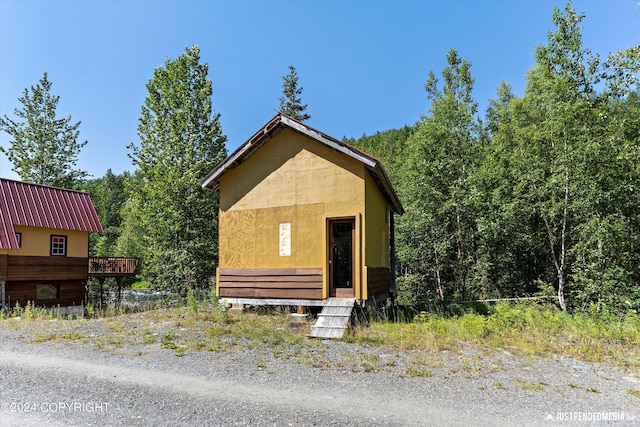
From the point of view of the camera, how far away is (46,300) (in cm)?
2062

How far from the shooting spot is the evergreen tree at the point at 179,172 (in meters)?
20.9

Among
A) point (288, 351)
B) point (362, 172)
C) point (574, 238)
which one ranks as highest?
point (362, 172)

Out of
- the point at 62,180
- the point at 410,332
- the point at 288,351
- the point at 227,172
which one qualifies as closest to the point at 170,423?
the point at 288,351

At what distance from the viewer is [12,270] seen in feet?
62.0

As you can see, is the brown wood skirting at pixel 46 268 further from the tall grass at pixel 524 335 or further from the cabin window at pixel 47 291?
the tall grass at pixel 524 335

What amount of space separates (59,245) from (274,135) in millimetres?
17332

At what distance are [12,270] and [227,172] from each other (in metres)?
15.1

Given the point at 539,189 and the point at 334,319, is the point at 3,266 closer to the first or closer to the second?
the point at 334,319

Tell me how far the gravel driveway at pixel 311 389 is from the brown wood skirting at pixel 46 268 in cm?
1533

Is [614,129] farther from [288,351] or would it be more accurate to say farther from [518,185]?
[288,351]

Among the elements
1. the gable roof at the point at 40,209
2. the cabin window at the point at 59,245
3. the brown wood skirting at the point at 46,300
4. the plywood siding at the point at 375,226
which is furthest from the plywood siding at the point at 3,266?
the plywood siding at the point at 375,226

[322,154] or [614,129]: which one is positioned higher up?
[614,129]

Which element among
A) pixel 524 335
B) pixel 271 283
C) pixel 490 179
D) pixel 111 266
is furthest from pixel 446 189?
pixel 111 266

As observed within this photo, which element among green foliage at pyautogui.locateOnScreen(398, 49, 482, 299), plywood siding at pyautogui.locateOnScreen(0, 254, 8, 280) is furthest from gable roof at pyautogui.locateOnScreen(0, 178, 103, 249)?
green foliage at pyautogui.locateOnScreen(398, 49, 482, 299)
